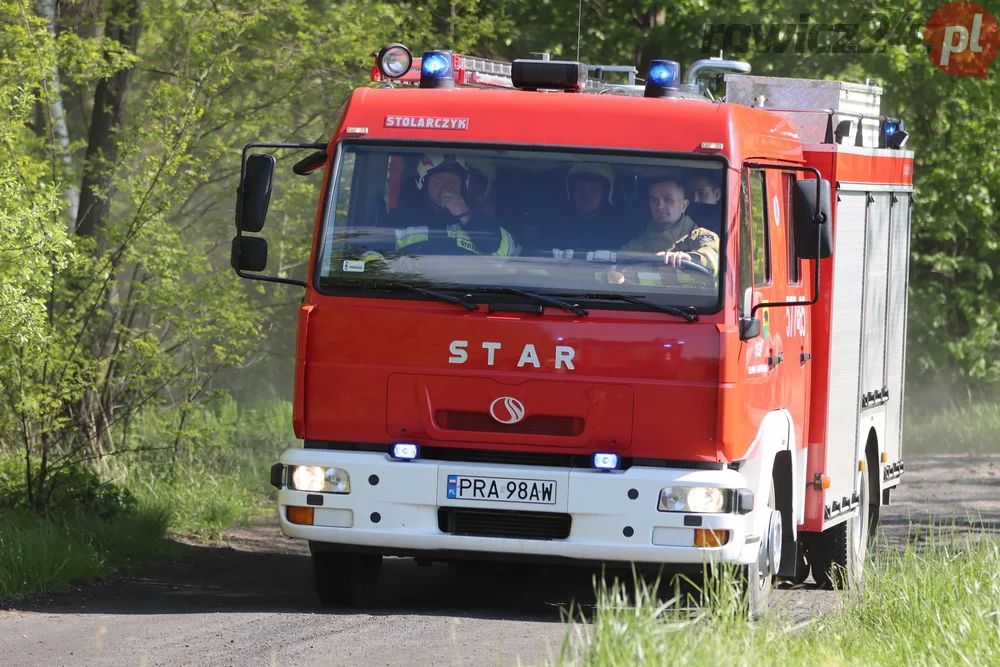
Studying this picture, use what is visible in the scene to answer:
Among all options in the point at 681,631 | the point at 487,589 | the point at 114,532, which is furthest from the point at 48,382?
the point at 681,631

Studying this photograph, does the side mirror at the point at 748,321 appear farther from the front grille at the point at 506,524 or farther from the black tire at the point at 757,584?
the front grille at the point at 506,524

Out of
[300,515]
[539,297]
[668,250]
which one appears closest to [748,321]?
[668,250]

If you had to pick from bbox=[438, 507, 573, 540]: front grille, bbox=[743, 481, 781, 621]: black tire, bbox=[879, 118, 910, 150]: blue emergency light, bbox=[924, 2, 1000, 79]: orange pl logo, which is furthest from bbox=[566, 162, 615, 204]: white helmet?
bbox=[924, 2, 1000, 79]: orange pl logo

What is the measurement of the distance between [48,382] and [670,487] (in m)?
5.24

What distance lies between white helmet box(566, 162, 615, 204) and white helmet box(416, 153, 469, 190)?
0.52 metres

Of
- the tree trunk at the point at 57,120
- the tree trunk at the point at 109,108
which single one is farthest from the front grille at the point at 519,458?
the tree trunk at the point at 109,108

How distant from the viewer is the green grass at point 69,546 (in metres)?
9.25

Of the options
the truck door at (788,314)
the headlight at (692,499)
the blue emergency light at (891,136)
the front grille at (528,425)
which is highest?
the blue emergency light at (891,136)

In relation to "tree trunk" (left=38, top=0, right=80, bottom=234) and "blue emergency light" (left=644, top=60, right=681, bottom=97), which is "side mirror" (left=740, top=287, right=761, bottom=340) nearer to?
"blue emergency light" (left=644, top=60, right=681, bottom=97)

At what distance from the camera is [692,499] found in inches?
306

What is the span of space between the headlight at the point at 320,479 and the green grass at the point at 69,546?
2010 mm

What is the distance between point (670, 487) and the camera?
776 cm

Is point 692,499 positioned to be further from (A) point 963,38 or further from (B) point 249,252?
(A) point 963,38

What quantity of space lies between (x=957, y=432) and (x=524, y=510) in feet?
47.7
